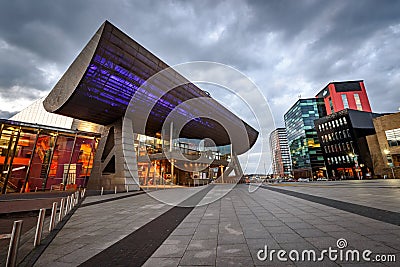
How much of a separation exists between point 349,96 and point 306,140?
24.0m

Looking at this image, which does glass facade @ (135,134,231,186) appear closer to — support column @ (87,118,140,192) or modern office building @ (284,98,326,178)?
support column @ (87,118,140,192)

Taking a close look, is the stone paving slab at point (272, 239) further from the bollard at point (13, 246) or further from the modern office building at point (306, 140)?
the modern office building at point (306, 140)

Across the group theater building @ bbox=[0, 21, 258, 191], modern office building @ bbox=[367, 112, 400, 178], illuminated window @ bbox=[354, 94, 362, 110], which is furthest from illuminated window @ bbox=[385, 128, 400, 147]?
illuminated window @ bbox=[354, 94, 362, 110]

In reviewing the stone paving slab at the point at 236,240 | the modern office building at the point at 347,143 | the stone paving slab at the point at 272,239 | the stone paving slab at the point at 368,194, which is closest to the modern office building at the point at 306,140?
the modern office building at the point at 347,143

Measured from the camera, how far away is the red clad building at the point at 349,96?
74875mm

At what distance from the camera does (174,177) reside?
38.7 meters

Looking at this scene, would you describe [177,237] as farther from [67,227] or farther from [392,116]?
[392,116]

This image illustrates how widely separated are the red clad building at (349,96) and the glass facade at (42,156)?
292 feet

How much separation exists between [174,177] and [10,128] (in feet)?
85.0

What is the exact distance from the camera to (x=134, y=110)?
24750 millimetres

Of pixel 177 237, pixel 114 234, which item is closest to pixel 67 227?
pixel 114 234

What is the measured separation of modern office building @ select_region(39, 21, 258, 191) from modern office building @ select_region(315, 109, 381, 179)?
1583 inches

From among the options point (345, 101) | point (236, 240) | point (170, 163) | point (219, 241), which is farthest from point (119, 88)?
point (345, 101)

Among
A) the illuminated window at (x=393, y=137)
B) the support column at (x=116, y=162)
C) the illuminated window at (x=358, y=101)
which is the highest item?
the illuminated window at (x=358, y=101)
